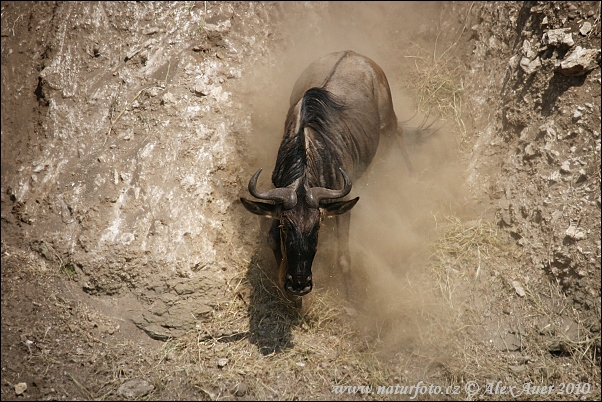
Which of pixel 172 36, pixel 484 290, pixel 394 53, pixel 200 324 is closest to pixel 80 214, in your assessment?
pixel 200 324

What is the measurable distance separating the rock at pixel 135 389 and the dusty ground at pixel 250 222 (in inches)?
1.2

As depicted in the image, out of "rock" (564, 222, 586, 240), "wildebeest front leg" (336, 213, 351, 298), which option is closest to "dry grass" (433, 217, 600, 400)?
"rock" (564, 222, 586, 240)

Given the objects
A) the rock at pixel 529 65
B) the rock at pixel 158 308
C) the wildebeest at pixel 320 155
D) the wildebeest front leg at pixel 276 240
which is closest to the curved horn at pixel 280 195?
the wildebeest at pixel 320 155

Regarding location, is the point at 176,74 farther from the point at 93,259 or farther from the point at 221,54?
the point at 93,259

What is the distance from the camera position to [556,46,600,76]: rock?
20.4 ft

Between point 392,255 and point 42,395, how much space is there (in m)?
4.58

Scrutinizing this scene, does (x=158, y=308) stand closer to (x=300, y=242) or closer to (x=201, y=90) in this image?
(x=300, y=242)

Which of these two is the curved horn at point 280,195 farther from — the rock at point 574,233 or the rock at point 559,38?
the rock at point 559,38

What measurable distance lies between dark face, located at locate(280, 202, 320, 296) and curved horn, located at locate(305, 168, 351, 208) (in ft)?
0.24

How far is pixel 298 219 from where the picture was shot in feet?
17.4

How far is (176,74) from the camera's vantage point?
759 cm

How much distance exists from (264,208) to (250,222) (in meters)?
1.45

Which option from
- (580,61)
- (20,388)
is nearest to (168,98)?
(20,388)

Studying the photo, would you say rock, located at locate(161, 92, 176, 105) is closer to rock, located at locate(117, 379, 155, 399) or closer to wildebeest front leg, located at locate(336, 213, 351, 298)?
wildebeest front leg, located at locate(336, 213, 351, 298)
